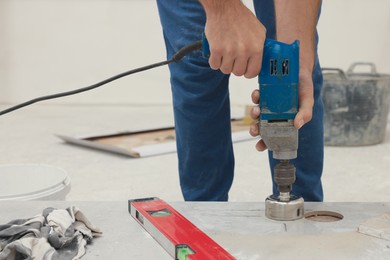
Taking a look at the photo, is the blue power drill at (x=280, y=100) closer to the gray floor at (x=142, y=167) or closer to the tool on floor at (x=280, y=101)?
the tool on floor at (x=280, y=101)

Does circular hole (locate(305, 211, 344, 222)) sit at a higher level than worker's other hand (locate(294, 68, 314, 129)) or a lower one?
lower

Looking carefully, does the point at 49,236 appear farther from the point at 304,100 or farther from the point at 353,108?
the point at 353,108

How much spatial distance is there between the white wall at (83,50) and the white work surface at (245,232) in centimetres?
274

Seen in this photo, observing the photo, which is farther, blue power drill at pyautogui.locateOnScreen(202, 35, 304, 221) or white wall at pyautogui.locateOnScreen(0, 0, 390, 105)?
white wall at pyautogui.locateOnScreen(0, 0, 390, 105)

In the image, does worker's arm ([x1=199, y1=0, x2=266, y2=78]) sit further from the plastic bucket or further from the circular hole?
the plastic bucket

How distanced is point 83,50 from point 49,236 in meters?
3.23

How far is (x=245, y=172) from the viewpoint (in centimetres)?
224

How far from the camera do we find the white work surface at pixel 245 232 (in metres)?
0.87

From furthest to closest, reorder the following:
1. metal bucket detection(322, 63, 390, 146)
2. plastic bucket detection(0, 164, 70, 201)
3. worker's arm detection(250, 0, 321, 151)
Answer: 1. metal bucket detection(322, 63, 390, 146)
2. plastic bucket detection(0, 164, 70, 201)
3. worker's arm detection(250, 0, 321, 151)

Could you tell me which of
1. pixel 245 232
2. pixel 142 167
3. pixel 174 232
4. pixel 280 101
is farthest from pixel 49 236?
pixel 142 167

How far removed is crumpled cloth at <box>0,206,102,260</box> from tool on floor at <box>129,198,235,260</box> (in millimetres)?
96

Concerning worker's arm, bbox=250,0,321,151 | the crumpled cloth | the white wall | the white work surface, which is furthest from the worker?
the white wall

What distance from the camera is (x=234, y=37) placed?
0.93 m

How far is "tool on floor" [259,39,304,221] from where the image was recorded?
924 millimetres
